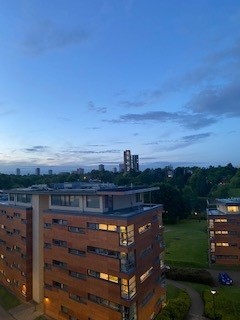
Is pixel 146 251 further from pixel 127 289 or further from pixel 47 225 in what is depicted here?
pixel 47 225

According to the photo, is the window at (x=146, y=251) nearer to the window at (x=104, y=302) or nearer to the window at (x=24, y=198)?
the window at (x=104, y=302)

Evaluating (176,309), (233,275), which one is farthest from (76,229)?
(233,275)

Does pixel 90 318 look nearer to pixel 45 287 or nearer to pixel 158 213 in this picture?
pixel 45 287

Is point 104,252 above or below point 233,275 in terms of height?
above

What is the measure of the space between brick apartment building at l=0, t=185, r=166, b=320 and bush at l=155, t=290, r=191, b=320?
161 cm

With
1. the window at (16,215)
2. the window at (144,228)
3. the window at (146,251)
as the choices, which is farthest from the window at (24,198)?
the window at (146,251)

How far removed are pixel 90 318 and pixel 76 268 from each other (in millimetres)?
6119

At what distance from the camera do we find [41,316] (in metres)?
42.6

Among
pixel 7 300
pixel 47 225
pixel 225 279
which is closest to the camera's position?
pixel 47 225

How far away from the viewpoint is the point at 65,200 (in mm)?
42438

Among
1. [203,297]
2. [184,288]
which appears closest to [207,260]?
[184,288]

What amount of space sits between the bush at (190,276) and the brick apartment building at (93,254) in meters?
12.2

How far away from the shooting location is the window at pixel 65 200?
4097 centimetres

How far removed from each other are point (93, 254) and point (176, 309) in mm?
14146
